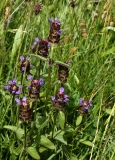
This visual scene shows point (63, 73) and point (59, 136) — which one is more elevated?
point (63, 73)

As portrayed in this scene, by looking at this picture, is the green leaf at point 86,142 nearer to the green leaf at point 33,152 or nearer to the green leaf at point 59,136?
the green leaf at point 59,136

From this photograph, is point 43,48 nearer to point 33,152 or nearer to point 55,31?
point 55,31

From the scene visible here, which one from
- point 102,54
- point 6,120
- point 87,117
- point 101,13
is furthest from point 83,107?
point 101,13

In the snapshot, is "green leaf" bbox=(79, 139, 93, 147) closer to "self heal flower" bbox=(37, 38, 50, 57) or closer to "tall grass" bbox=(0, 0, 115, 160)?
"tall grass" bbox=(0, 0, 115, 160)

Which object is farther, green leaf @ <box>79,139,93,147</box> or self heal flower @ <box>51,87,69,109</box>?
green leaf @ <box>79,139,93,147</box>

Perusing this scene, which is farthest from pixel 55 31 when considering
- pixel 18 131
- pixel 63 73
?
pixel 18 131

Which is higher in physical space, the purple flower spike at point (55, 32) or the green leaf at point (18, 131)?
the purple flower spike at point (55, 32)

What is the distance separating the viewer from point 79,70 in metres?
1.70

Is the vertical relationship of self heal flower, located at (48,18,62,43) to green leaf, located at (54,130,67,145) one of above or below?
above

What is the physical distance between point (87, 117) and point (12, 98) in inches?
14.6

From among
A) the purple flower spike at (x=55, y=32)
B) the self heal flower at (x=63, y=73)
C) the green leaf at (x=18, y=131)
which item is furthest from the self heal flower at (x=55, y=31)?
the green leaf at (x=18, y=131)

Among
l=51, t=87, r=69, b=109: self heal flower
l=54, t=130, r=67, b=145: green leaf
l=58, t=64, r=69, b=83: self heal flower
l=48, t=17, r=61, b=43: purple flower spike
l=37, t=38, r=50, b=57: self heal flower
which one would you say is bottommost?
l=54, t=130, r=67, b=145: green leaf

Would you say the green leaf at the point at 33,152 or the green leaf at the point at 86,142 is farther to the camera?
the green leaf at the point at 86,142

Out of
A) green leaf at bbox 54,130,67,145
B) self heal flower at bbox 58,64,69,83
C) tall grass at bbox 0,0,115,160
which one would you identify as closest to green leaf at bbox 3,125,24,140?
tall grass at bbox 0,0,115,160
